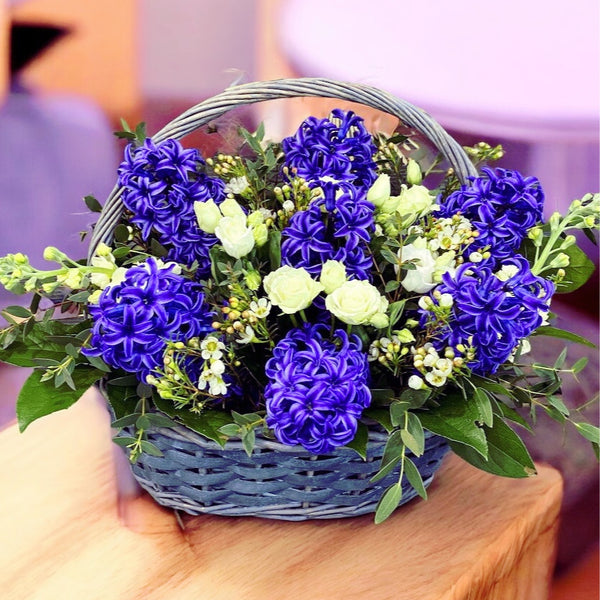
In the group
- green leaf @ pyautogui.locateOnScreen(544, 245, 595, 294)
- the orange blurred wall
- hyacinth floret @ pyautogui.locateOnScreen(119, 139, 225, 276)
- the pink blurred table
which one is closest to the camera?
hyacinth floret @ pyautogui.locateOnScreen(119, 139, 225, 276)

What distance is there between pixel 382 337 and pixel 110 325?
0.77 feet

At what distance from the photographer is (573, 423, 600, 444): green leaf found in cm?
76

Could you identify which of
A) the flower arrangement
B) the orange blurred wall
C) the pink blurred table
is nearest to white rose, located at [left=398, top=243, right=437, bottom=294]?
the flower arrangement

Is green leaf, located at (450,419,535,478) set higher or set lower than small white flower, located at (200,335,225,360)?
lower

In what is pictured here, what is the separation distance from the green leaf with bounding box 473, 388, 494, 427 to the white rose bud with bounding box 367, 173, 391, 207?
190mm

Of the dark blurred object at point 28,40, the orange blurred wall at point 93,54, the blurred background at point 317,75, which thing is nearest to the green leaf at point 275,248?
the blurred background at point 317,75

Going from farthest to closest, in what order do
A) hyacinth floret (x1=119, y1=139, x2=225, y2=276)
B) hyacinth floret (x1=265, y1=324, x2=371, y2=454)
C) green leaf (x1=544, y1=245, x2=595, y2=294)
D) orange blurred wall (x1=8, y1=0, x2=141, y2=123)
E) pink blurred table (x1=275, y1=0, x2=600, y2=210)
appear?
1. orange blurred wall (x1=8, y1=0, x2=141, y2=123)
2. pink blurred table (x1=275, y1=0, x2=600, y2=210)
3. green leaf (x1=544, y1=245, x2=595, y2=294)
4. hyacinth floret (x1=119, y1=139, x2=225, y2=276)
5. hyacinth floret (x1=265, y1=324, x2=371, y2=454)

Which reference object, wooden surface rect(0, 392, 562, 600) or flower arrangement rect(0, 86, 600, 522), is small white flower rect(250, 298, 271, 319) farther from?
wooden surface rect(0, 392, 562, 600)

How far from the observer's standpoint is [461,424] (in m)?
0.70

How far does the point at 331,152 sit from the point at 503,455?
0.32 meters

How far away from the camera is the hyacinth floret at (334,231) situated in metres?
0.71

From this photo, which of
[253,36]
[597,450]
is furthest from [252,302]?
[253,36]

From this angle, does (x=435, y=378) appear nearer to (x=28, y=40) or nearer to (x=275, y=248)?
(x=275, y=248)

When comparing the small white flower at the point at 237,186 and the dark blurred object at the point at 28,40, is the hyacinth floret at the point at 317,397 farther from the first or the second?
the dark blurred object at the point at 28,40
